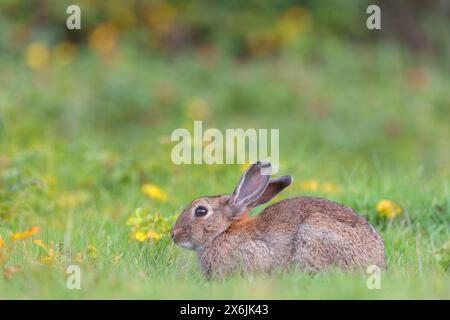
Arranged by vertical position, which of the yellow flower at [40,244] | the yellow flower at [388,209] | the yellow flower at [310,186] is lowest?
the yellow flower at [40,244]

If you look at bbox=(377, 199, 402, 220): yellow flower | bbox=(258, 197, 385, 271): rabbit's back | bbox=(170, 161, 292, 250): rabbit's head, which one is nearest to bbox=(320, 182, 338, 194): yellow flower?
bbox=(377, 199, 402, 220): yellow flower

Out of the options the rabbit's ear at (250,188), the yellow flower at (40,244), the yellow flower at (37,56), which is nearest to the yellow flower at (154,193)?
the rabbit's ear at (250,188)

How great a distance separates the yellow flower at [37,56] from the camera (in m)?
13.2

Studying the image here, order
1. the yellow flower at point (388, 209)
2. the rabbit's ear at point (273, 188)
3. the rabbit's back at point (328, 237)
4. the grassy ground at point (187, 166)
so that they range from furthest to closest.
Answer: the yellow flower at point (388, 209)
the rabbit's ear at point (273, 188)
the rabbit's back at point (328, 237)
the grassy ground at point (187, 166)

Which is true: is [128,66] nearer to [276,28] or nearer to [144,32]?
[144,32]

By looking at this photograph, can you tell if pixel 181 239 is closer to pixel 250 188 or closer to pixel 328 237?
pixel 250 188

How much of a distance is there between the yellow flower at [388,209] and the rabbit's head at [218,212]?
4.30ft

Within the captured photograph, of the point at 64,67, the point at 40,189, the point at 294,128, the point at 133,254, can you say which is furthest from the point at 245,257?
the point at 64,67

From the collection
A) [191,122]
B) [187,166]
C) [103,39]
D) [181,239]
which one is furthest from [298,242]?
[103,39]

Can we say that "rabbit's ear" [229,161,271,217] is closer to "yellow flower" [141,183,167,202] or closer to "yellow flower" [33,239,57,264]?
"yellow flower" [33,239,57,264]

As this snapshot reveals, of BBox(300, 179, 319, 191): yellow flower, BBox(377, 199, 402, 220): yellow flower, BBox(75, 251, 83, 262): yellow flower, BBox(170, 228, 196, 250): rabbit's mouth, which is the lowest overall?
BBox(75, 251, 83, 262): yellow flower

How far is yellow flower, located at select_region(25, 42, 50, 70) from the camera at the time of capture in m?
13.2

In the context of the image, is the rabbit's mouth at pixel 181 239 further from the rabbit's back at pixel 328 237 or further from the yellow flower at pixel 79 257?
the yellow flower at pixel 79 257

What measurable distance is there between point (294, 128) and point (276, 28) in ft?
9.89
